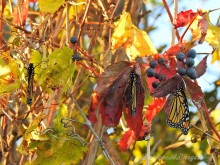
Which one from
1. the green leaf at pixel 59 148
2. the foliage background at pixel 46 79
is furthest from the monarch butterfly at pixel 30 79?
the green leaf at pixel 59 148

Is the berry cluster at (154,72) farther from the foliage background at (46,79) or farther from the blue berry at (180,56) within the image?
the foliage background at (46,79)

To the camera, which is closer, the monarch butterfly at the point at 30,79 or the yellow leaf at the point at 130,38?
the monarch butterfly at the point at 30,79

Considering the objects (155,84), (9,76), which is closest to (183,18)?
(155,84)

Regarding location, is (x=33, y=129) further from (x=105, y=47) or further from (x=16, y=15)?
(x=105, y=47)

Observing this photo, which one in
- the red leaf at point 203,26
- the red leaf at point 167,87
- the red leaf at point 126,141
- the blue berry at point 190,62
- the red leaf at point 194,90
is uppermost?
the red leaf at point 203,26

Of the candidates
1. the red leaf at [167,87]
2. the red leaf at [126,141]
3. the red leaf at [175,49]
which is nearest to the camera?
the red leaf at [167,87]

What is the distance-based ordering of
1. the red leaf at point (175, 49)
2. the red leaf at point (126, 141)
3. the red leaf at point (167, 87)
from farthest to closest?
the red leaf at point (126, 141), the red leaf at point (175, 49), the red leaf at point (167, 87)

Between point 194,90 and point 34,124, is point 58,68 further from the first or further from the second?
point 194,90
